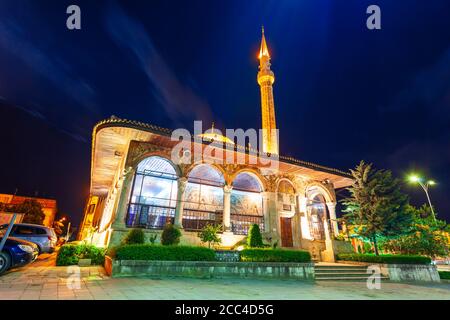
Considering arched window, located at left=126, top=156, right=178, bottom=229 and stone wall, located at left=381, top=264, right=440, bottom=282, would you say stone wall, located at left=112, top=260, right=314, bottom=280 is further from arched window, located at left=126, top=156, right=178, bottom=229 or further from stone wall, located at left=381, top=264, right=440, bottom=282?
arched window, located at left=126, top=156, right=178, bottom=229

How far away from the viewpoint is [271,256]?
10445 millimetres

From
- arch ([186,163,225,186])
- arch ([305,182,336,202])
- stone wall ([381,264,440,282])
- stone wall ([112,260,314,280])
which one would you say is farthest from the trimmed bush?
arch ([305,182,336,202])

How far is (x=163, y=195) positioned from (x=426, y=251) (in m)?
22.2

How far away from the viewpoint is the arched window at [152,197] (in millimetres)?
14469

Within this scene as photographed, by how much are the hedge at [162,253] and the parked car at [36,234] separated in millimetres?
6183

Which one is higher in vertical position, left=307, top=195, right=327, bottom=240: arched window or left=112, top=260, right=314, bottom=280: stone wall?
left=307, top=195, right=327, bottom=240: arched window

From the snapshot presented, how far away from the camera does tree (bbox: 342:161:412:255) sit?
48.8 ft

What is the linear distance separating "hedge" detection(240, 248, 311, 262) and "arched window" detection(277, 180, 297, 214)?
7.40 meters

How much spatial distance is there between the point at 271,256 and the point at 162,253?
16.2 feet

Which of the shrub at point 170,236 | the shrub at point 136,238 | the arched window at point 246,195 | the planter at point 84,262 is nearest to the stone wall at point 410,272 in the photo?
the arched window at point 246,195

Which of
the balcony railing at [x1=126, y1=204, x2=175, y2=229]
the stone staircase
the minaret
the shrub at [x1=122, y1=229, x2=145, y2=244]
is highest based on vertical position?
the minaret

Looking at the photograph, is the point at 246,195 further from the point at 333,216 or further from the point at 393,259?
the point at 393,259

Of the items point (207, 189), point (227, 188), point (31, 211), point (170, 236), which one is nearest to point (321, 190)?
point (227, 188)
